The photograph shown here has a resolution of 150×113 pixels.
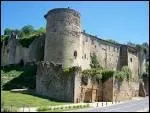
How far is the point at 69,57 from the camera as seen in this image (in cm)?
4472

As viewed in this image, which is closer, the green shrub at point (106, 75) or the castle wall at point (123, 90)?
the green shrub at point (106, 75)

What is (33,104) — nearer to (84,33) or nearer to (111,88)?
(111,88)

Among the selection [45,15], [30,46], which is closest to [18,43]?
[30,46]

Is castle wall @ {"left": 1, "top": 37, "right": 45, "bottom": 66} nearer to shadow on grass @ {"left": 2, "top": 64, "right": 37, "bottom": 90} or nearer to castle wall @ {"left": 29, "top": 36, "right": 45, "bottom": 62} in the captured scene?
castle wall @ {"left": 29, "top": 36, "right": 45, "bottom": 62}

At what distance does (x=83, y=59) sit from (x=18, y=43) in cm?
1271

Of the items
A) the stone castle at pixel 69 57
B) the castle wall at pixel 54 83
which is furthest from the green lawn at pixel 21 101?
the stone castle at pixel 69 57

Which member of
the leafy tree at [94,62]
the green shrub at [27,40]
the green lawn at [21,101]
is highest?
the green shrub at [27,40]

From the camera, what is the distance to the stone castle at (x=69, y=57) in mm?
36950

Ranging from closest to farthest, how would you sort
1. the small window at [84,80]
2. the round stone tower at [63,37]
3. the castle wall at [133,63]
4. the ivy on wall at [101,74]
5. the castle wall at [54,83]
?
1. the castle wall at [54,83]
2. the small window at [84,80]
3. the ivy on wall at [101,74]
4. the round stone tower at [63,37]
5. the castle wall at [133,63]

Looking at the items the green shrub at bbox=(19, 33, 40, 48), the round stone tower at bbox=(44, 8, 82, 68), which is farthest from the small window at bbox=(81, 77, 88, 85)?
the green shrub at bbox=(19, 33, 40, 48)

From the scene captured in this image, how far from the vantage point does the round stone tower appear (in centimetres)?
4431

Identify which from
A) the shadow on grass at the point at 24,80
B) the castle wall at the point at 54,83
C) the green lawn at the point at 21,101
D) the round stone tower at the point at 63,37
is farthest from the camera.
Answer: the round stone tower at the point at 63,37

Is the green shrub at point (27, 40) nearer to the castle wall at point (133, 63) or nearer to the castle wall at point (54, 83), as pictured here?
the castle wall at point (54, 83)

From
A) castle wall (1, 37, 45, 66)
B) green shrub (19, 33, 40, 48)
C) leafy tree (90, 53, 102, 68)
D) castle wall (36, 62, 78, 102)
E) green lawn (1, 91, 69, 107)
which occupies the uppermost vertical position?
green shrub (19, 33, 40, 48)
